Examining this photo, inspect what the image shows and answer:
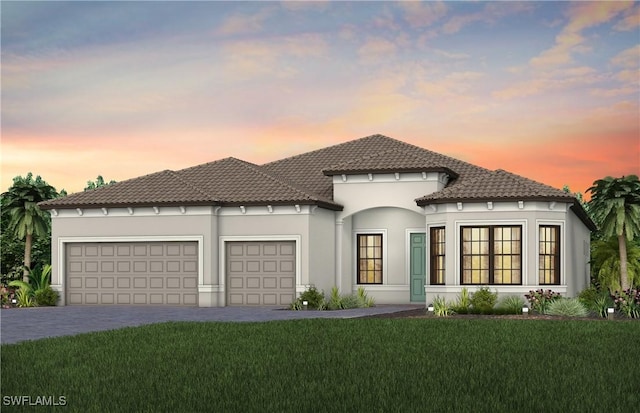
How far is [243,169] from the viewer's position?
35.8 m

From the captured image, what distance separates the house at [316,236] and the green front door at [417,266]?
0.18 feet

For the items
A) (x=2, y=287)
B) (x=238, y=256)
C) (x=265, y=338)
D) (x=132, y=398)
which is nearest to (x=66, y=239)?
(x=2, y=287)

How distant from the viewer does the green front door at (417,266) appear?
113ft

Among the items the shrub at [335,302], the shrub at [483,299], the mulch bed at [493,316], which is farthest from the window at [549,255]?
the shrub at [335,302]

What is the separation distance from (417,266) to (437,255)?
3.63 metres

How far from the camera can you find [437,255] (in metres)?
31.0

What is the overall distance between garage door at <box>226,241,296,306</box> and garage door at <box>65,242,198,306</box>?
1365 mm

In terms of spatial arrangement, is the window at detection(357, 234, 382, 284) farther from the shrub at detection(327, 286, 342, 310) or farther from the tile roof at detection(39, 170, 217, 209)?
the tile roof at detection(39, 170, 217, 209)

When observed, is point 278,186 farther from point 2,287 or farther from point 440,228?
point 2,287

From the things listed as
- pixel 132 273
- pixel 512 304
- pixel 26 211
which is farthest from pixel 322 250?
pixel 26 211

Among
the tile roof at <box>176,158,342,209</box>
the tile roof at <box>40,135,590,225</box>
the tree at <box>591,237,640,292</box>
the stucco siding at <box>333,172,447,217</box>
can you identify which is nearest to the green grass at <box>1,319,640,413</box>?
the tile roof at <box>40,135,590,225</box>

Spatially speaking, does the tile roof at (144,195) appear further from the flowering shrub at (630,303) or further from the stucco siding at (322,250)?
the flowering shrub at (630,303)

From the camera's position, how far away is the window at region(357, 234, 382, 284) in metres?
35.0

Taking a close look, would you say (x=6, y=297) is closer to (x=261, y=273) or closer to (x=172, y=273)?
(x=172, y=273)
